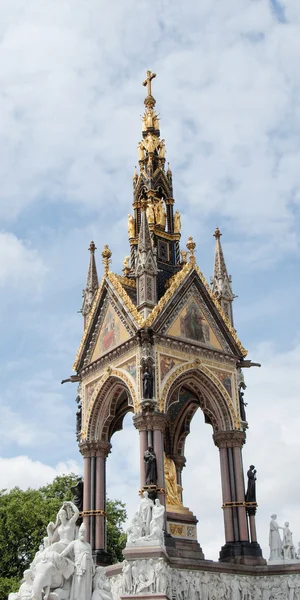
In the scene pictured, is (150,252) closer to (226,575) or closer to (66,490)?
(226,575)

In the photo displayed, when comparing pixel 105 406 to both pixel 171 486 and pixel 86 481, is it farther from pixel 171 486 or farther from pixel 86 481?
pixel 171 486

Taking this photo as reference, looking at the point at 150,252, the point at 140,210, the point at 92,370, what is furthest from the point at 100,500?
the point at 140,210

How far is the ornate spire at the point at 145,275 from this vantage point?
80.3 ft

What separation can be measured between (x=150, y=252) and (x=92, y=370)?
175 inches

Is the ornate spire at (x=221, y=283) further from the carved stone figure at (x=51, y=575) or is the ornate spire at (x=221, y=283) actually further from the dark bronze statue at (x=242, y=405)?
the carved stone figure at (x=51, y=575)

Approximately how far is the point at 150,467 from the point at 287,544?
4779mm

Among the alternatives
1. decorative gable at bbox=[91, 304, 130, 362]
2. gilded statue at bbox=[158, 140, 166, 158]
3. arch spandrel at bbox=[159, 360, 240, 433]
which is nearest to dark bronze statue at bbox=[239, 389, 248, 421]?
arch spandrel at bbox=[159, 360, 240, 433]

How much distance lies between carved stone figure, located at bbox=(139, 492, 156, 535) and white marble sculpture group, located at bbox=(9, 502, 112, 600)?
21.5 feet

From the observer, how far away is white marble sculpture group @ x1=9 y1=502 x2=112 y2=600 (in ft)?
41.5

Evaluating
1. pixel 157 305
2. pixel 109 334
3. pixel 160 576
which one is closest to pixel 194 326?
pixel 157 305

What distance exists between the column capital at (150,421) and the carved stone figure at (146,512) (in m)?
2.30

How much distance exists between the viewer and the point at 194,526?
23.6m

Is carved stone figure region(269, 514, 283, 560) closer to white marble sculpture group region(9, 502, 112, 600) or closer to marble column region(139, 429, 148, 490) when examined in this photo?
marble column region(139, 429, 148, 490)

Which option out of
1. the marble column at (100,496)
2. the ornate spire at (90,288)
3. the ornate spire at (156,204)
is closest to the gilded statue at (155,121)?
the ornate spire at (156,204)
